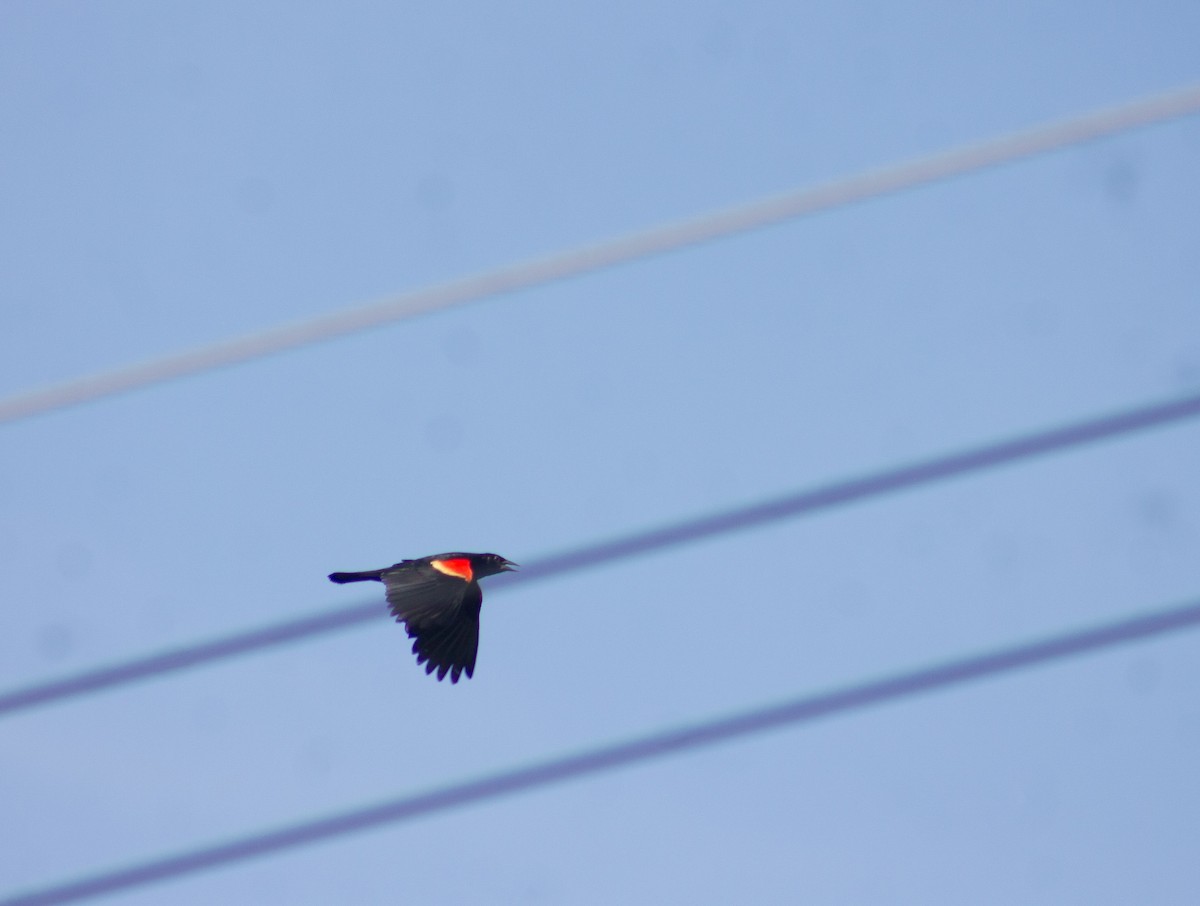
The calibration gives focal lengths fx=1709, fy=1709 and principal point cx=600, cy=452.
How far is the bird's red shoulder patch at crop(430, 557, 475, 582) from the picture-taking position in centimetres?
1019

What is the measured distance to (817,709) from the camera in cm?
675

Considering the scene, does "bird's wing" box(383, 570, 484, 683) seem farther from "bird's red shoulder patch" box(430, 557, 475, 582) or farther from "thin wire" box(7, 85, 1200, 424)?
"thin wire" box(7, 85, 1200, 424)

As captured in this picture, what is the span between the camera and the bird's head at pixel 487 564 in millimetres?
10359

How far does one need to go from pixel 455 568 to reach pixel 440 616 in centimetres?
34

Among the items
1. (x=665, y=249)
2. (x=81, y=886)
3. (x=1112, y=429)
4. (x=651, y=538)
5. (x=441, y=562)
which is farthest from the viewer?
(x=441, y=562)

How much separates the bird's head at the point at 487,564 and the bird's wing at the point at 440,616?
0.60 feet

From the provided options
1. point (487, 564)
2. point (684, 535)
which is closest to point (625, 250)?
point (684, 535)

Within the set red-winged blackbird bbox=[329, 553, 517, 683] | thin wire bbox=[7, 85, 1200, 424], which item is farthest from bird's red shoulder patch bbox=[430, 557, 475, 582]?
thin wire bbox=[7, 85, 1200, 424]

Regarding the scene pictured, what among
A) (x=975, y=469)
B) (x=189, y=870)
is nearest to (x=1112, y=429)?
(x=975, y=469)

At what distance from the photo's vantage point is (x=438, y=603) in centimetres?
1006

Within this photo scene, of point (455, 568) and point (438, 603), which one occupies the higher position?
point (455, 568)

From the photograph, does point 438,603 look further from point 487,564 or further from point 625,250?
point 625,250

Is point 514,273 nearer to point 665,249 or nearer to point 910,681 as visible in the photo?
point 665,249

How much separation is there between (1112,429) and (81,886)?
4715mm
